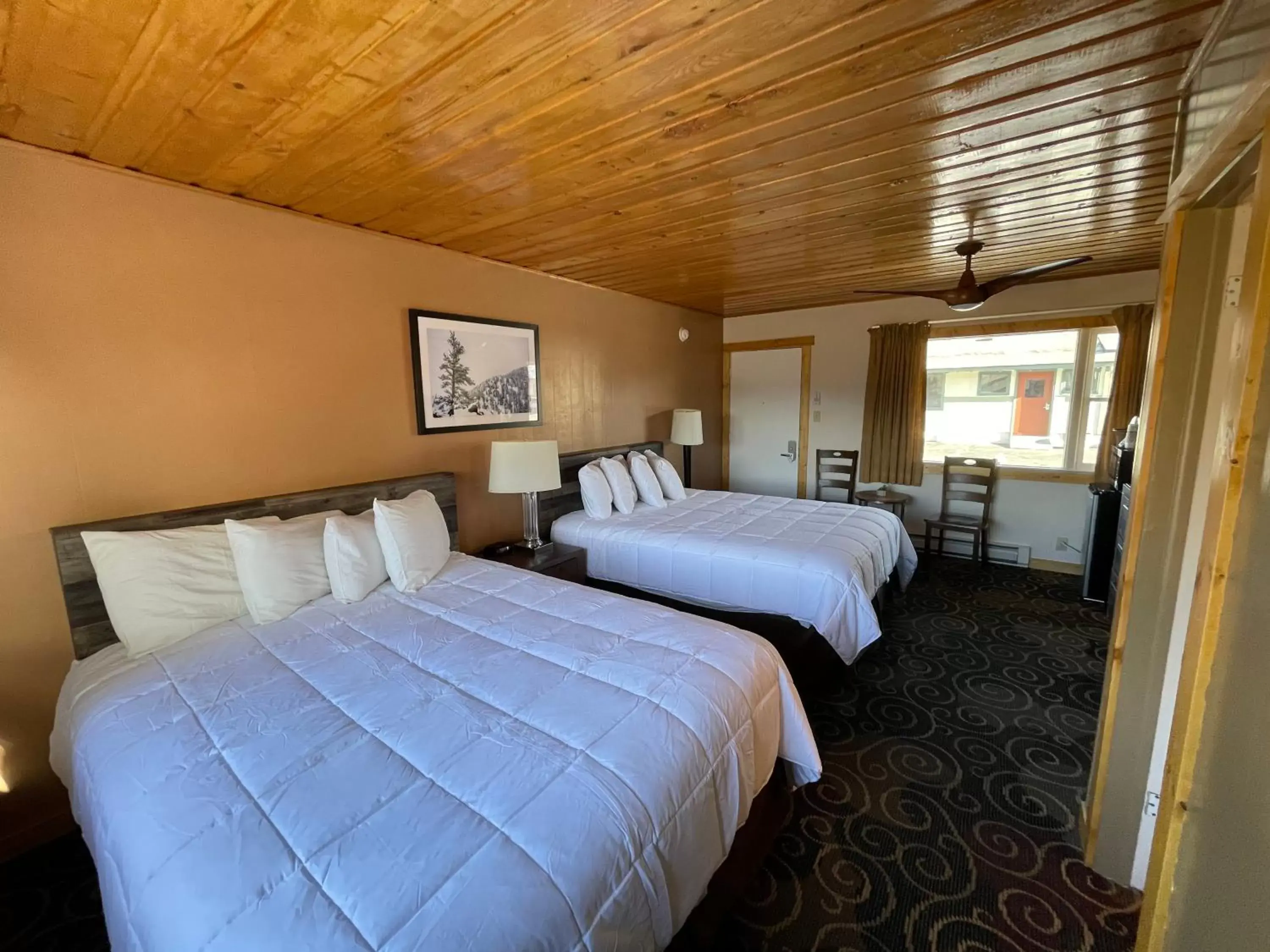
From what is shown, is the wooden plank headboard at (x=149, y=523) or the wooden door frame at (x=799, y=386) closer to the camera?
the wooden plank headboard at (x=149, y=523)

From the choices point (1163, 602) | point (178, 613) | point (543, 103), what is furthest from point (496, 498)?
point (1163, 602)

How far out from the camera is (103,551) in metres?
1.81

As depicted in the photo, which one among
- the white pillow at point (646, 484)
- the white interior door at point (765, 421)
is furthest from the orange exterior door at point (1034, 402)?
the white pillow at point (646, 484)

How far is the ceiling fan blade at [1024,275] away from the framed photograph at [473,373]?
8.90 ft

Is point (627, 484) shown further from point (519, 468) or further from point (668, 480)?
point (519, 468)

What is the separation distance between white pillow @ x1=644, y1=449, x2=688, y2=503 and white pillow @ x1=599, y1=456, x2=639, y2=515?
35cm

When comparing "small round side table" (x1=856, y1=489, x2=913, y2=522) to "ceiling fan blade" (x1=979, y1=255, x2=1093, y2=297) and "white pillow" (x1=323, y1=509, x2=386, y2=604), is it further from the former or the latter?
"white pillow" (x1=323, y1=509, x2=386, y2=604)

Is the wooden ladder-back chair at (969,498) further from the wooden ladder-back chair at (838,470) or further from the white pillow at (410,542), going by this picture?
the white pillow at (410,542)

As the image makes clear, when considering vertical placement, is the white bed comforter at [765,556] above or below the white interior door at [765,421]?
below

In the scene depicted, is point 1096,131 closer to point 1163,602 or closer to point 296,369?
point 1163,602

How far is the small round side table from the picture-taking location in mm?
4750

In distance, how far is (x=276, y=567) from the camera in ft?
6.63

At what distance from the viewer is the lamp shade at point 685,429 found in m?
4.79

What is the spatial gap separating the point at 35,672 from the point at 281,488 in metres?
0.99
